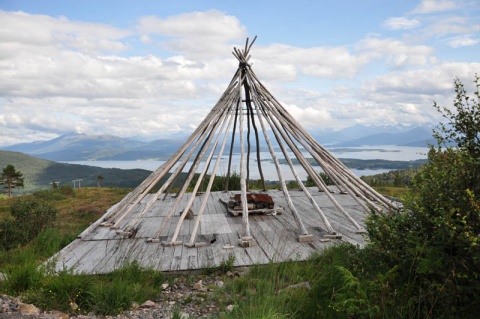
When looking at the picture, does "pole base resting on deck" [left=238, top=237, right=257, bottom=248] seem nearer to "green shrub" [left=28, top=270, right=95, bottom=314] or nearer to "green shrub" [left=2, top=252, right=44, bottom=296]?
"green shrub" [left=28, top=270, right=95, bottom=314]

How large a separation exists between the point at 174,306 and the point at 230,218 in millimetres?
4037

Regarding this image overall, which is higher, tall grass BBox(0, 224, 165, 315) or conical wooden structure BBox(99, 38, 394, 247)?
conical wooden structure BBox(99, 38, 394, 247)

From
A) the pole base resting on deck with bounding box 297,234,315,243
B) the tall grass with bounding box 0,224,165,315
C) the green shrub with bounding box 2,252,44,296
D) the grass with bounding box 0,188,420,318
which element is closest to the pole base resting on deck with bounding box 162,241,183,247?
the grass with bounding box 0,188,420,318

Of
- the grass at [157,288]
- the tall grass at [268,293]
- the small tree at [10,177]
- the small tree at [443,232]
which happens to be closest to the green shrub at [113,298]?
the grass at [157,288]

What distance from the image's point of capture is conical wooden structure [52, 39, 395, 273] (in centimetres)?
561

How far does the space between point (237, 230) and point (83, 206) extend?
653 centimetres

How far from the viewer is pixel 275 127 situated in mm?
8148

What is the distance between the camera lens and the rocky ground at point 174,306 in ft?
11.9

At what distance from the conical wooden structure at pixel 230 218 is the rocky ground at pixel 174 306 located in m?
0.40

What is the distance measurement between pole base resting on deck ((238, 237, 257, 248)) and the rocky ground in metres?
1.02

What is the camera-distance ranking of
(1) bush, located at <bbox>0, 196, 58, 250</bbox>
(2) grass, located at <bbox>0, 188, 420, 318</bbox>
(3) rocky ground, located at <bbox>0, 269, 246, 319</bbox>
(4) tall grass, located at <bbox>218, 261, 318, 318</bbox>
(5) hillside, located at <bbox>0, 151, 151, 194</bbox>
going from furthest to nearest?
(5) hillside, located at <bbox>0, 151, 151, 194</bbox>
(1) bush, located at <bbox>0, 196, 58, 250</bbox>
(3) rocky ground, located at <bbox>0, 269, 246, 319</bbox>
(2) grass, located at <bbox>0, 188, 420, 318</bbox>
(4) tall grass, located at <bbox>218, 261, 318, 318</bbox>

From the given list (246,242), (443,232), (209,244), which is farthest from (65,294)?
(443,232)

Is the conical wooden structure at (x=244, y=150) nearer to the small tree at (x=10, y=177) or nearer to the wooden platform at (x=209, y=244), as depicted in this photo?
the wooden platform at (x=209, y=244)

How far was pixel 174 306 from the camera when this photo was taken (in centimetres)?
409
